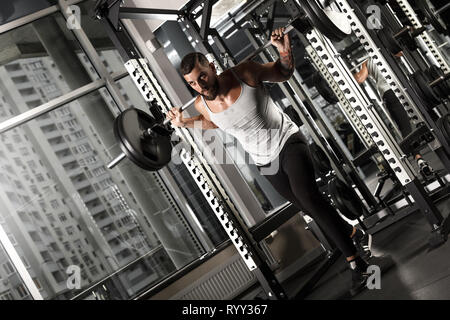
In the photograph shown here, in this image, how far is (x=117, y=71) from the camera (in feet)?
17.0

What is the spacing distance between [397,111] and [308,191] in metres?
2.30

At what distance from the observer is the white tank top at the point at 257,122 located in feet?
8.20

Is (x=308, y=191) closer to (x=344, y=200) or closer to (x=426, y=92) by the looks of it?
(x=344, y=200)

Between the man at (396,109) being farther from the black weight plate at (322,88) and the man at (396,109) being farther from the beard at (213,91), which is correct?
the beard at (213,91)

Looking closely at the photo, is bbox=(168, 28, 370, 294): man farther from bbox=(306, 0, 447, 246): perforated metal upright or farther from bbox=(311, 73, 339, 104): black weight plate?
bbox=(311, 73, 339, 104): black weight plate

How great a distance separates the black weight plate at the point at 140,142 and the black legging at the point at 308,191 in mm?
794

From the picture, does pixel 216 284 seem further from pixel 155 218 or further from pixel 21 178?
pixel 21 178

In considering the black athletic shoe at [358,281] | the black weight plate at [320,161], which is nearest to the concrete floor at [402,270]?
the black athletic shoe at [358,281]

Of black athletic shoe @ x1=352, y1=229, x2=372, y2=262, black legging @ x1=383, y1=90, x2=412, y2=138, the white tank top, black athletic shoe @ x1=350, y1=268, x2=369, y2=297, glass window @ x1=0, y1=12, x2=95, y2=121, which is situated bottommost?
black athletic shoe @ x1=350, y1=268, x2=369, y2=297

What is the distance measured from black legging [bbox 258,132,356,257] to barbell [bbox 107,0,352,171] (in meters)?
0.60

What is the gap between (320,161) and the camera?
3.90 metres

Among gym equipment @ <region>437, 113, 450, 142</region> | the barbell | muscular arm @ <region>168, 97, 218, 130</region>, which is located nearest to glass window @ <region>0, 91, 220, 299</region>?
the barbell

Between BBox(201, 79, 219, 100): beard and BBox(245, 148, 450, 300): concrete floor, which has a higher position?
BBox(201, 79, 219, 100): beard

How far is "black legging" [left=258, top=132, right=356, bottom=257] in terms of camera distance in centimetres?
245
